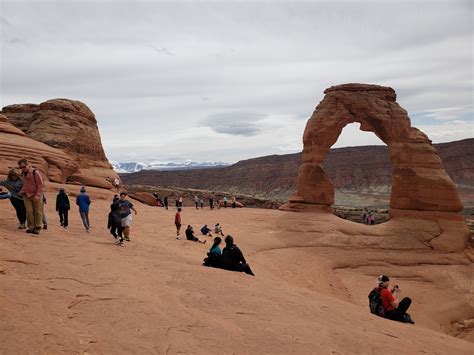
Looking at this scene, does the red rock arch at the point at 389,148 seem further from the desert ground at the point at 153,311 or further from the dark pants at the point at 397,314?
the dark pants at the point at 397,314

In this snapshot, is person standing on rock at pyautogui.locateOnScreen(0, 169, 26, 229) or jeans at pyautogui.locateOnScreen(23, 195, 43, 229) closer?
jeans at pyautogui.locateOnScreen(23, 195, 43, 229)

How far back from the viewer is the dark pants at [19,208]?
35.2 ft

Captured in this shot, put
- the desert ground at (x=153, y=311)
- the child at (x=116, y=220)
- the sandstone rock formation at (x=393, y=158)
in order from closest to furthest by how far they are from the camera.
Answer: the desert ground at (x=153, y=311) → the child at (x=116, y=220) → the sandstone rock formation at (x=393, y=158)

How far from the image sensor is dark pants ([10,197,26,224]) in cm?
1074

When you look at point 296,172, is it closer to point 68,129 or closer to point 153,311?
point 68,129

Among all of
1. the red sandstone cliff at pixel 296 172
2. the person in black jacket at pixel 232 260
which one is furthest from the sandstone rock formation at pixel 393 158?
the red sandstone cliff at pixel 296 172

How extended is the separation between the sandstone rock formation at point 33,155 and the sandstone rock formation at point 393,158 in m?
16.0

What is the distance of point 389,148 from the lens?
27.2 metres

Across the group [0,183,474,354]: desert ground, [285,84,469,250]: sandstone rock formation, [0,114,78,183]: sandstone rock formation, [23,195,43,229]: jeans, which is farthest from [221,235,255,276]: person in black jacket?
[0,114,78,183]: sandstone rock formation

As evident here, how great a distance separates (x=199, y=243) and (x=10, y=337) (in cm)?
1386

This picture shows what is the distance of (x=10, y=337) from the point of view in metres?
4.57

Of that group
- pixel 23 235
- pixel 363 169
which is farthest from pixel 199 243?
pixel 363 169

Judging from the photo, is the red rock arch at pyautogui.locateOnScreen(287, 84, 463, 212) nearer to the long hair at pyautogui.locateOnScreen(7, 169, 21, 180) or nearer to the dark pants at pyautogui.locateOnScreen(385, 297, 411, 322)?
the dark pants at pyautogui.locateOnScreen(385, 297, 411, 322)

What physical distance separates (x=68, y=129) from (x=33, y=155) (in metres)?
8.79
